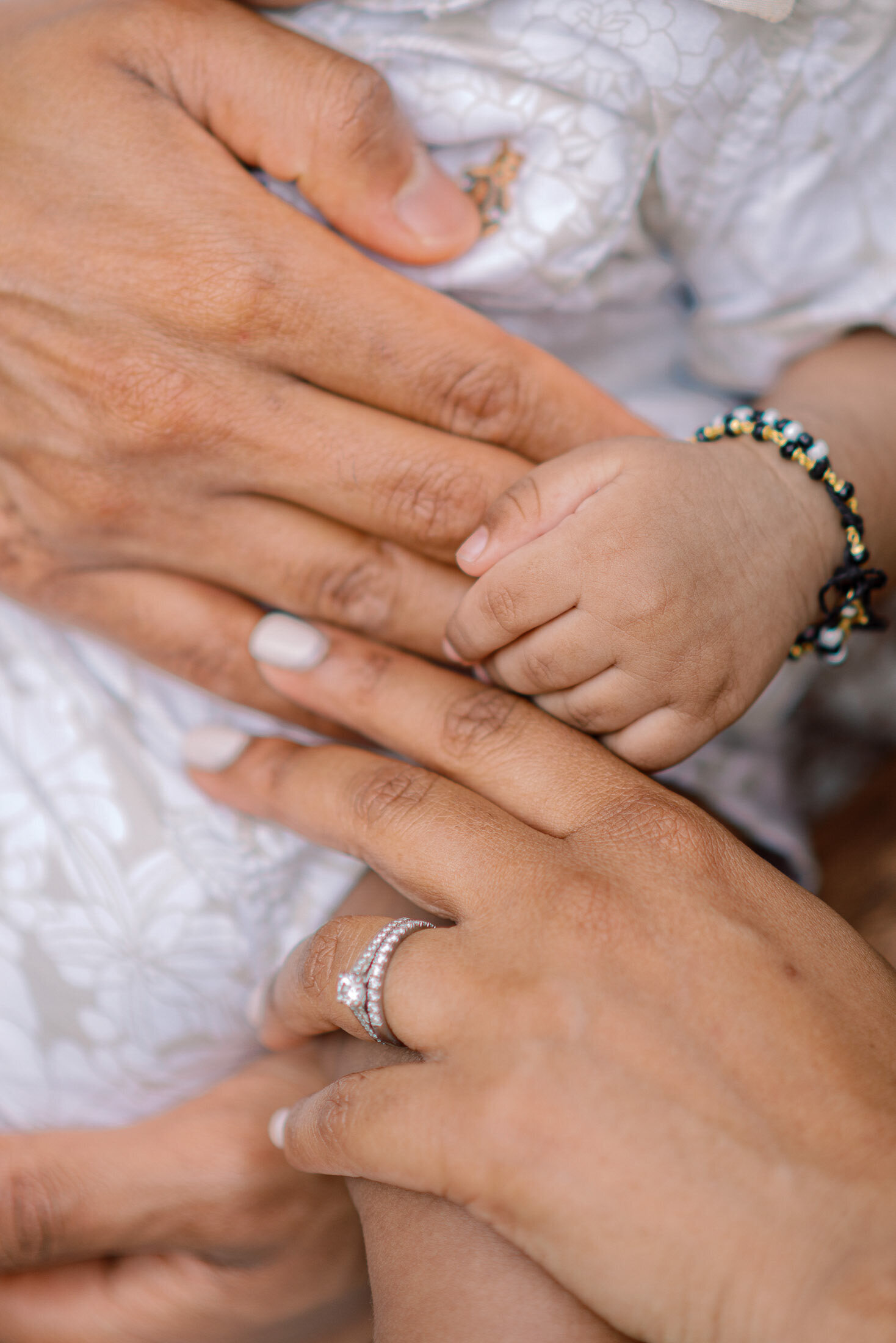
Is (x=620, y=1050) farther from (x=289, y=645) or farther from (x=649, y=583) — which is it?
(x=289, y=645)

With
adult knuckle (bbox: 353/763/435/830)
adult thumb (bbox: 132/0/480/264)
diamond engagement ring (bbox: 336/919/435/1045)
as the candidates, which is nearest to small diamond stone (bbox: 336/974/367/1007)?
diamond engagement ring (bbox: 336/919/435/1045)

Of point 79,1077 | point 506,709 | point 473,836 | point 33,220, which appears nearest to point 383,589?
point 506,709

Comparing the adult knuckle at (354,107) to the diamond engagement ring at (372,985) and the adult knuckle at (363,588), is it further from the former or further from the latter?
the diamond engagement ring at (372,985)

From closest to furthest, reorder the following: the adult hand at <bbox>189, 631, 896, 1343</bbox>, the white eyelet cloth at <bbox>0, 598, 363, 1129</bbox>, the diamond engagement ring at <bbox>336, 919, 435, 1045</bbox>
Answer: the adult hand at <bbox>189, 631, 896, 1343</bbox> → the diamond engagement ring at <bbox>336, 919, 435, 1045</bbox> → the white eyelet cloth at <bbox>0, 598, 363, 1129</bbox>

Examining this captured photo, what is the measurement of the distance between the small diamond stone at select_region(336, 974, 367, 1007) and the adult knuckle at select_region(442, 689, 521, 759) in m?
0.21

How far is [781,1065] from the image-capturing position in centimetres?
58

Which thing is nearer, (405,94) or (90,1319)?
(405,94)

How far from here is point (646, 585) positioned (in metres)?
0.69

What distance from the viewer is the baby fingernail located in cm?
74

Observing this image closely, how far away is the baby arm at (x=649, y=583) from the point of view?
691mm

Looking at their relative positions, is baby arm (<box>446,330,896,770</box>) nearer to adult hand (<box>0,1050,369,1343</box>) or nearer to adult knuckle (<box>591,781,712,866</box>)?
adult knuckle (<box>591,781,712,866</box>)

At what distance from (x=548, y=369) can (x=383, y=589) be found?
0.87 feet

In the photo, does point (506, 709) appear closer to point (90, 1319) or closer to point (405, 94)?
point (405, 94)

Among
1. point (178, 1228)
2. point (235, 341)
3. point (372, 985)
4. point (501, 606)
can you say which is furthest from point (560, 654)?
point (178, 1228)
